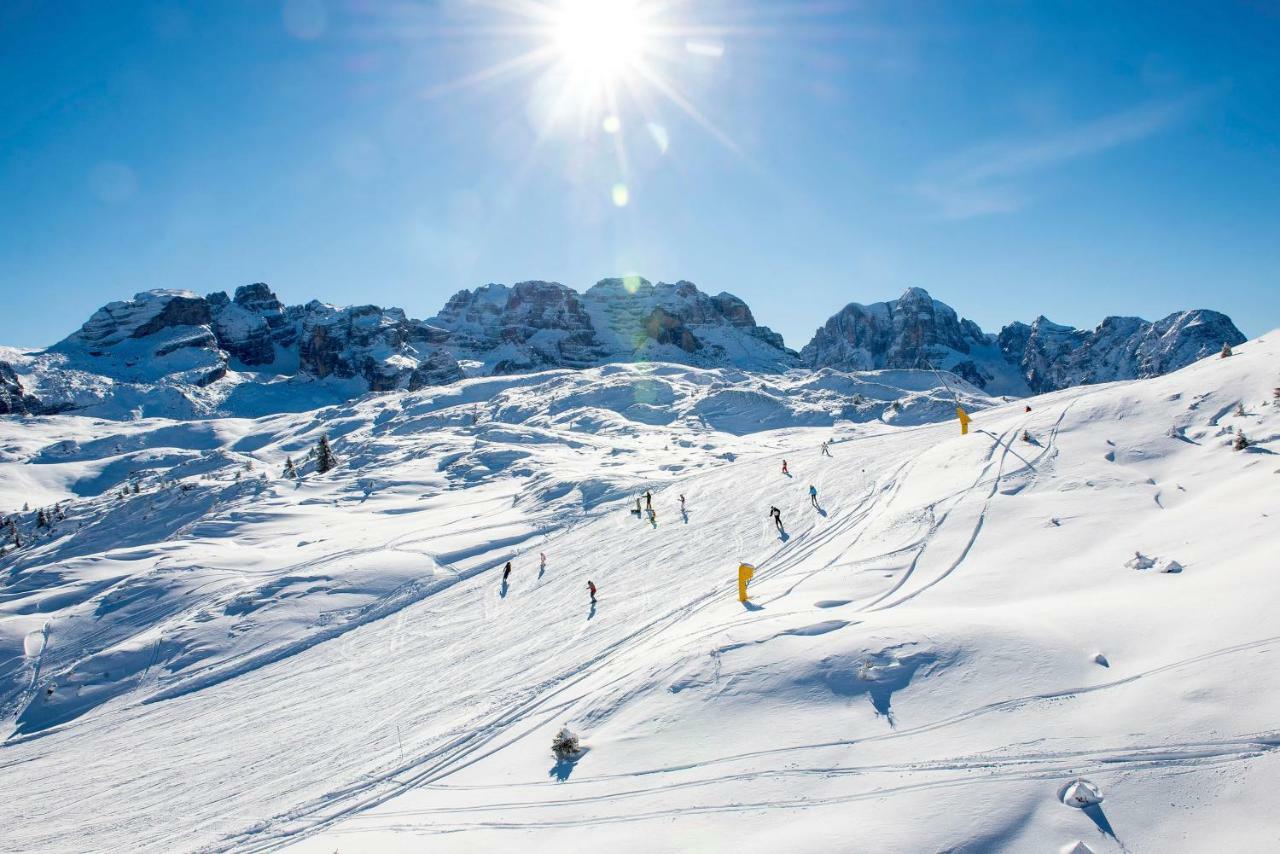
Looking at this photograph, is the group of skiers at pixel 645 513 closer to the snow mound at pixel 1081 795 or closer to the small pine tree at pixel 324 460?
the snow mound at pixel 1081 795

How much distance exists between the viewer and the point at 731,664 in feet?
39.7

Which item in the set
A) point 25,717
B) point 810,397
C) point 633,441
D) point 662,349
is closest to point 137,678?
point 25,717

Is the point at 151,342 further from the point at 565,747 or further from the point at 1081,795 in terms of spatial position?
the point at 1081,795

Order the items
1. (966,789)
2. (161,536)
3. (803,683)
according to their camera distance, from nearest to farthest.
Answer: (966,789)
(803,683)
(161,536)

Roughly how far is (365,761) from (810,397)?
7756cm

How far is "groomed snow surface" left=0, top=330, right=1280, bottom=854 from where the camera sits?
26.6 ft

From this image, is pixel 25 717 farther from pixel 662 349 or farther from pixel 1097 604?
pixel 662 349

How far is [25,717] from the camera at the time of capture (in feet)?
70.0

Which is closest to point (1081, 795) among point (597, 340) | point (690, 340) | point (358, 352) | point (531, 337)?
point (690, 340)

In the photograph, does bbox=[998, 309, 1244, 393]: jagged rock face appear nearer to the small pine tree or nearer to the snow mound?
the small pine tree

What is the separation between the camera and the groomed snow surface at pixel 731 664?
811 centimetres

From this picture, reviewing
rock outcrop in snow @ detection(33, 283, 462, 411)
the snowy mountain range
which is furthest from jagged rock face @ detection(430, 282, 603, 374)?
rock outcrop in snow @ detection(33, 283, 462, 411)

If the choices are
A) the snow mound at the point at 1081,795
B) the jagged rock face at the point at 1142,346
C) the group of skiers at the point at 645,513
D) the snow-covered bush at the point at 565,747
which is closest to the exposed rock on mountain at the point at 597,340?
the jagged rock face at the point at 1142,346

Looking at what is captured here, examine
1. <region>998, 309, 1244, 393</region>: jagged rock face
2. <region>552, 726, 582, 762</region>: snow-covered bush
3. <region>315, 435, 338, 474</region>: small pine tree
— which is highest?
<region>998, 309, 1244, 393</region>: jagged rock face
